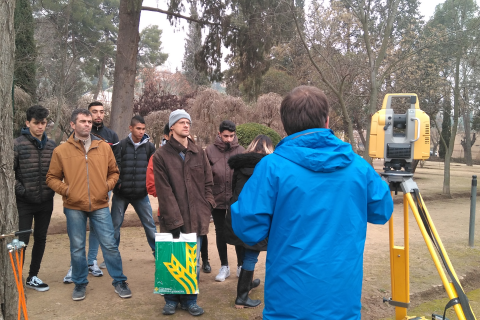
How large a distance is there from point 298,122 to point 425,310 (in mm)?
3104

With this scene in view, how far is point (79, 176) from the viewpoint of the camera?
392 centimetres

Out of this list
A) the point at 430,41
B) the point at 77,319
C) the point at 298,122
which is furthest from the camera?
the point at 430,41

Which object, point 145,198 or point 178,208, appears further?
point 145,198

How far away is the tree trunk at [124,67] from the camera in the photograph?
8.41 metres

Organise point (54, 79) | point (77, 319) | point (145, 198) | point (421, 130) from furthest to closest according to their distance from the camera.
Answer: point (54, 79) < point (145, 198) < point (77, 319) < point (421, 130)

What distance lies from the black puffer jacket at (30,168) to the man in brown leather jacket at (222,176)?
1.77 metres

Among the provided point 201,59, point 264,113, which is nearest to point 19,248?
point 201,59

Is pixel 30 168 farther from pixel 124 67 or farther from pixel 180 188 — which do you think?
pixel 124 67

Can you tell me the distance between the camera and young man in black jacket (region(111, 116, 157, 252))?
458cm

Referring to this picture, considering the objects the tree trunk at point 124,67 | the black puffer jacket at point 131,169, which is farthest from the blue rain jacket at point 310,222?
the tree trunk at point 124,67

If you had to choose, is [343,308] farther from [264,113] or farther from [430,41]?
[264,113]

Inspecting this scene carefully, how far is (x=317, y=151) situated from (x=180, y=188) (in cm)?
216

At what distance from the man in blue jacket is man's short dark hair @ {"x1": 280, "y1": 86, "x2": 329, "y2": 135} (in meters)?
0.07

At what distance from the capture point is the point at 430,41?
34.3ft
